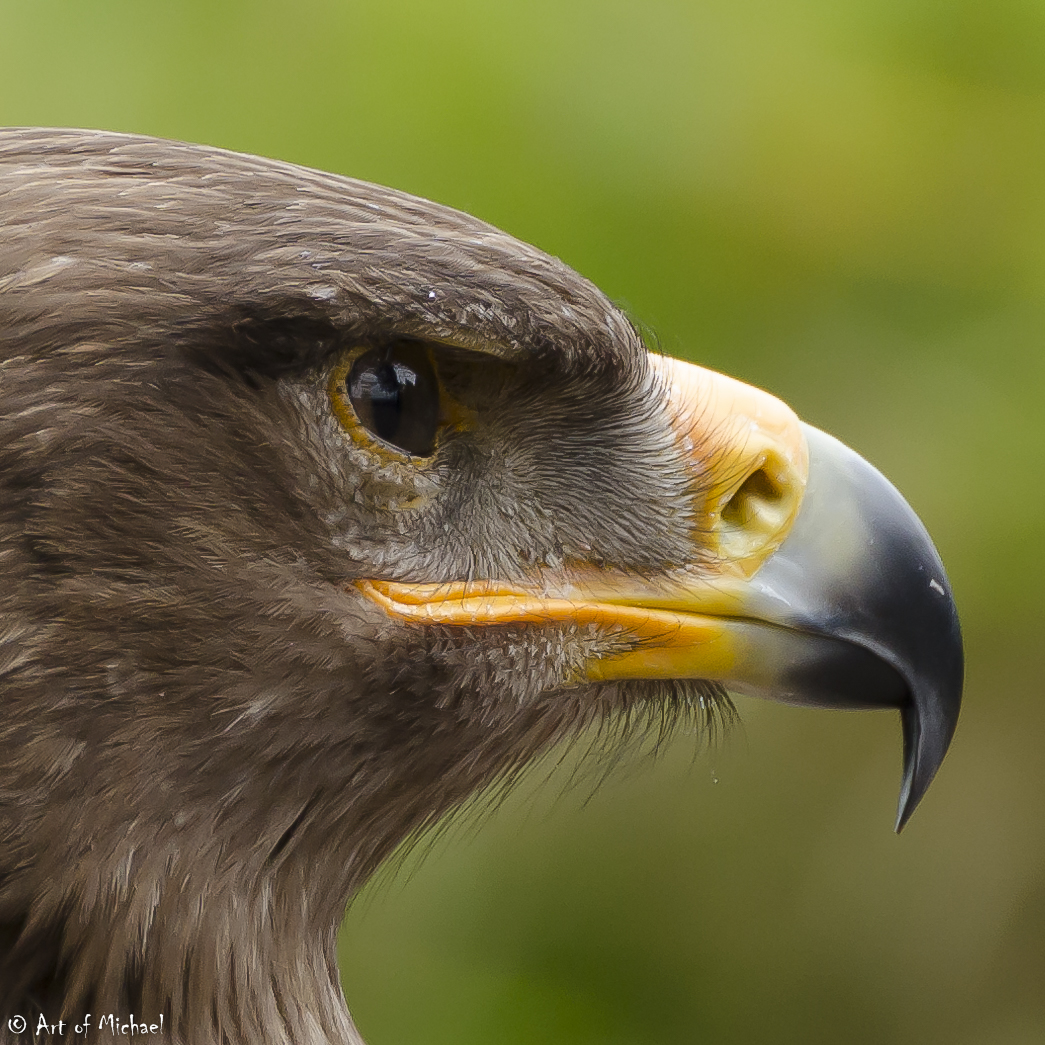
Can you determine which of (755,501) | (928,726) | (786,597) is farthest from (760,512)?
(928,726)

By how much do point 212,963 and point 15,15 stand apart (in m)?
3.12

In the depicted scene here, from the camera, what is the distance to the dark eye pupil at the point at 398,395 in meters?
1.73

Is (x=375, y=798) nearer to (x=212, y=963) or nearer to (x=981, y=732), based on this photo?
(x=212, y=963)

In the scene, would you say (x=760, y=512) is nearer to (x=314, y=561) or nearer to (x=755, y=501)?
(x=755, y=501)

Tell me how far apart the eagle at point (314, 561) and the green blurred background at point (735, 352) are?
2115 millimetres

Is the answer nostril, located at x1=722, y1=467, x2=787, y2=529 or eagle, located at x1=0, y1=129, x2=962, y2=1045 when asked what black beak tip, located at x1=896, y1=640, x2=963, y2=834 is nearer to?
eagle, located at x1=0, y1=129, x2=962, y2=1045

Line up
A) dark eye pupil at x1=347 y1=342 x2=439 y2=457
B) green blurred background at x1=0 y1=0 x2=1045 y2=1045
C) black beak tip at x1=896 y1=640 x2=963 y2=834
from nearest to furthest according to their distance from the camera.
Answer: dark eye pupil at x1=347 y1=342 x2=439 y2=457, black beak tip at x1=896 y1=640 x2=963 y2=834, green blurred background at x1=0 y1=0 x2=1045 y2=1045

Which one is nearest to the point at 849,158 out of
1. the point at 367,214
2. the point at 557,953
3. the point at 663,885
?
the point at 663,885

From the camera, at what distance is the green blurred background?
4.10 m

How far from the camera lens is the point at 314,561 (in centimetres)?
173

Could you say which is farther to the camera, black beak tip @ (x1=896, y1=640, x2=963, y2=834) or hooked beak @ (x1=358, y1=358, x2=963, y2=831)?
black beak tip @ (x1=896, y1=640, x2=963, y2=834)

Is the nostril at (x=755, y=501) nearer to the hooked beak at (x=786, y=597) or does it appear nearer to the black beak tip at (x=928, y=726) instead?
the hooked beak at (x=786, y=597)

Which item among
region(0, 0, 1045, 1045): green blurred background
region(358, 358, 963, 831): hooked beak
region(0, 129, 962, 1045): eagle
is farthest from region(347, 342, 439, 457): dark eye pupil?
region(0, 0, 1045, 1045): green blurred background

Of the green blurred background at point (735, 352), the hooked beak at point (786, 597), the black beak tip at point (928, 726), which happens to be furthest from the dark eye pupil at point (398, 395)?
the green blurred background at point (735, 352)
